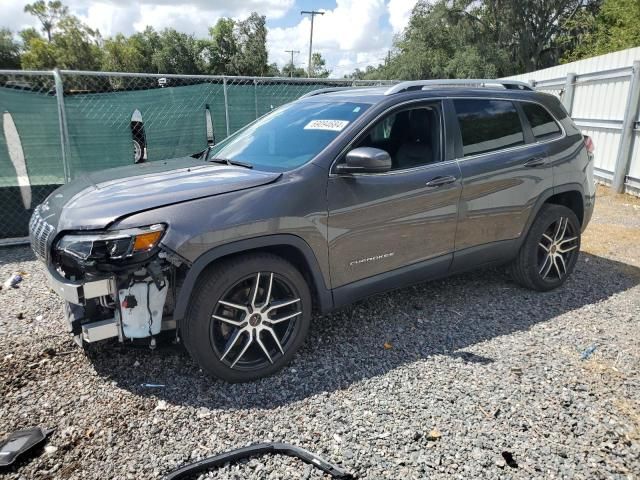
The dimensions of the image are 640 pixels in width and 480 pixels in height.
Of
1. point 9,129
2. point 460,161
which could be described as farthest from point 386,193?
point 9,129

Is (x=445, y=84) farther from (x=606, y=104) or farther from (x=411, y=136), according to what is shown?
(x=606, y=104)

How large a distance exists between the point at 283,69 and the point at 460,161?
67.1 m

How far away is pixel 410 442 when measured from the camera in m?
2.57

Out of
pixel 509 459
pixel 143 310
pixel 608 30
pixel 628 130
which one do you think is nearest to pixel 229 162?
pixel 143 310

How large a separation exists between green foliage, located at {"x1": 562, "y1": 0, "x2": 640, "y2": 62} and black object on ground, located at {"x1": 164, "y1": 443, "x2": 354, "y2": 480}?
75.9ft

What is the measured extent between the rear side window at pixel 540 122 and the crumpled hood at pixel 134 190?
2.61 metres

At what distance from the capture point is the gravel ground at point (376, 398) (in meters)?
2.43

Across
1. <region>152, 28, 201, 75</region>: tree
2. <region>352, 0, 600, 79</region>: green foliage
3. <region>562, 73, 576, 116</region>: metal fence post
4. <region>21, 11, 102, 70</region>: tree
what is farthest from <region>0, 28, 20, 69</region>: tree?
<region>562, 73, 576, 116</region>: metal fence post

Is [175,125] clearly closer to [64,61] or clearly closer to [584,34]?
[584,34]

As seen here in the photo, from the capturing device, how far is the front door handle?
4.14 meters

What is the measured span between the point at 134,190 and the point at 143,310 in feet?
2.49

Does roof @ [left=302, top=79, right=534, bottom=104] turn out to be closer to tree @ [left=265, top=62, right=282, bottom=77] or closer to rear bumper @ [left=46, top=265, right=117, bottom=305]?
rear bumper @ [left=46, top=265, right=117, bottom=305]

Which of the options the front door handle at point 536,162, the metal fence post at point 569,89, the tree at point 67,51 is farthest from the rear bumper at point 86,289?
the tree at point 67,51

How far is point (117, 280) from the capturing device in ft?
8.64
